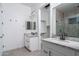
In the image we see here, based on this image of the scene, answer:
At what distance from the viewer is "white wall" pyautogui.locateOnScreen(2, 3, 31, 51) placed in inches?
137

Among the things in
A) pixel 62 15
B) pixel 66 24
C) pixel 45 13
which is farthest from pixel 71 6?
pixel 45 13

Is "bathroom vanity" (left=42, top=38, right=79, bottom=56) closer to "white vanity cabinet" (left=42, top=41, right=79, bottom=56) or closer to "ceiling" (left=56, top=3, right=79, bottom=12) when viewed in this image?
"white vanity cabinet" (left=42, top=41, right=79, bottom=56)

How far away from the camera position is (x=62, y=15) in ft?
6.81

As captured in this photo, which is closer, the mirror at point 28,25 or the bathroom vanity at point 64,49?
the bathroom vanity at point 64,49

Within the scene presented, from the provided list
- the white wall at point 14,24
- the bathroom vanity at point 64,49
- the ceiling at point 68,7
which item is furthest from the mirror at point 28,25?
the bathroom vanity at point 64,49

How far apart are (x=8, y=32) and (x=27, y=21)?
1.25 metres

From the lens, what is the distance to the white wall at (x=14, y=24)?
349 cm

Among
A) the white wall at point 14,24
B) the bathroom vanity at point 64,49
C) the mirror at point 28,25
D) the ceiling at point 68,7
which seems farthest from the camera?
the mirror at point 28,25

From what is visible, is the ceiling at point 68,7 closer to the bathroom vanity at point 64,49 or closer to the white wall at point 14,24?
the bathroom vanity at point 64,49

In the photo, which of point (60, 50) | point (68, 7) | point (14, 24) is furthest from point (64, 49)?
point (14, 24)

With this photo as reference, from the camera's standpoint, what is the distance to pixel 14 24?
3793mm

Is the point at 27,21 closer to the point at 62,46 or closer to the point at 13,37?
the point at 13,37

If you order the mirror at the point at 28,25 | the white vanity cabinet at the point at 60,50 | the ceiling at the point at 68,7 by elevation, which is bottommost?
the white vanity cabinet at the point at 60,50

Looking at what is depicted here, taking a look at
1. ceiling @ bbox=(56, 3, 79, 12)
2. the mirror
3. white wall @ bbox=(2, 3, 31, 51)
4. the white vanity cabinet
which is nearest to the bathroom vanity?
the white vanity cabinet
